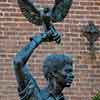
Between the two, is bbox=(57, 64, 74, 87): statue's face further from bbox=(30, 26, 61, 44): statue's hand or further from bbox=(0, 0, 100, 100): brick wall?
bbox=(0, 0, 100, 100): brick wall

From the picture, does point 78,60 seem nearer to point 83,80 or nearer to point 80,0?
point 83,80

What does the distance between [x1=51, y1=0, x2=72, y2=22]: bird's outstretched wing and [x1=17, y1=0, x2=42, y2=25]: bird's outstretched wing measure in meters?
0.11

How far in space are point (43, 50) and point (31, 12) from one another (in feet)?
14.4

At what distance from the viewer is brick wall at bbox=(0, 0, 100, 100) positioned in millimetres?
8305

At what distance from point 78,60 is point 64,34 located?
0.44m

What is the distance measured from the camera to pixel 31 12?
3973 mm

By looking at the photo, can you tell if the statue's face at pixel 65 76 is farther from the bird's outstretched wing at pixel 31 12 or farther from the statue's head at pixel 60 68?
the bird's outstretched wing at pixel 31 12

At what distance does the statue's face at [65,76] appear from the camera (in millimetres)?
4070

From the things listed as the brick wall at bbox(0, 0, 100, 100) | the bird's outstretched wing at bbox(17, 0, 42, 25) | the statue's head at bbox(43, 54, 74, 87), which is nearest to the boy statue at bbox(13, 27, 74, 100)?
the statue's head at bbox(43, 54, 74, 87)

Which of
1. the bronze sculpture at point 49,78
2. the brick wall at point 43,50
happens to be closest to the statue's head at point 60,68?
the bronze sculpture at point 49,78

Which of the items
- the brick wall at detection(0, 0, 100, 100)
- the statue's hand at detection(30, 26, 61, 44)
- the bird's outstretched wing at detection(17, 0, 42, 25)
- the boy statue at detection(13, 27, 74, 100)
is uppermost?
the bird's outstretched wing at detection(17, 0, 42, 25)

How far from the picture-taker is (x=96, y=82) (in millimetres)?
8391

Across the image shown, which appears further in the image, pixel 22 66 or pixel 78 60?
pixel 78 60

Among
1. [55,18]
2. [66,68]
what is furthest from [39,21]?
[66,68]
